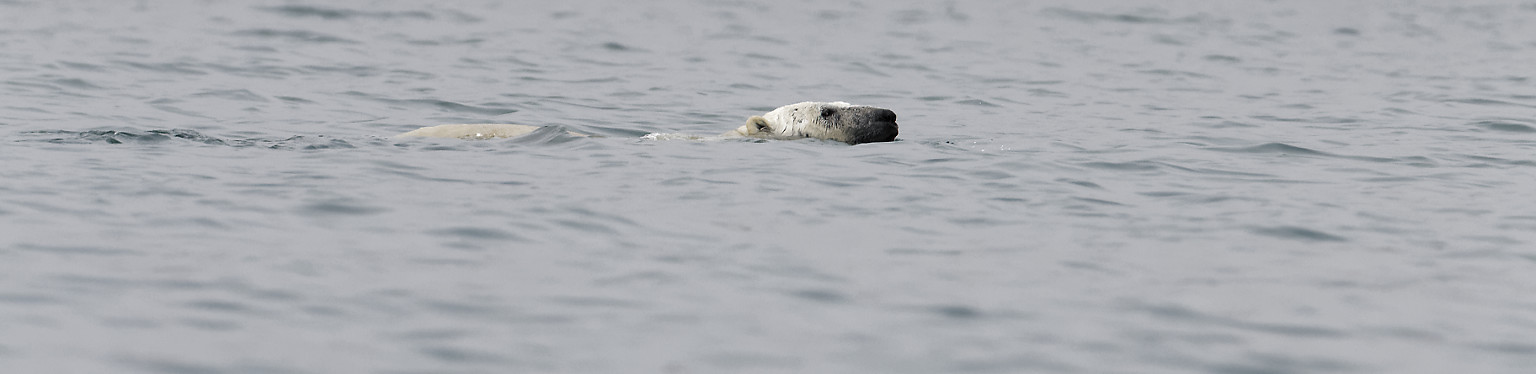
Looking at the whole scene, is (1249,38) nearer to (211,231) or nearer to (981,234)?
(981,234)

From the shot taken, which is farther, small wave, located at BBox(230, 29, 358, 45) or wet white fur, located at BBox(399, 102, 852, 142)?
small wave, located at BBox(230, 29, 358, 45)

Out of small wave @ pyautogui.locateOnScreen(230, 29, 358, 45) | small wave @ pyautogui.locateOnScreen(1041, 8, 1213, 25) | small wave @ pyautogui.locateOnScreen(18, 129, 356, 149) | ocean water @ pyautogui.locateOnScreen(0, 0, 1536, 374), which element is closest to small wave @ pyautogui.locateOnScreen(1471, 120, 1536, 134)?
ocean water @ pyautogui.locateOnScreen(0, 0, 1536, 374)

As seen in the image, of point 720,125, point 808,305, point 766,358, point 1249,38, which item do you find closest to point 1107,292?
point 808,305

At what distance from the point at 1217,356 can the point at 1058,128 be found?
32.6 feet

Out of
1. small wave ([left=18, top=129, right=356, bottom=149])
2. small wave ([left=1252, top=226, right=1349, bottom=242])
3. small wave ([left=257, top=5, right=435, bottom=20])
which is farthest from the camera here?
A: small wave ([left=257, top=5, right=435, bottom=20])

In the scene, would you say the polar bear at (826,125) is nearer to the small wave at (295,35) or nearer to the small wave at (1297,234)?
the small wave at (1297,234)

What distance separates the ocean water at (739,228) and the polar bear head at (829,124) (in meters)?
0.29

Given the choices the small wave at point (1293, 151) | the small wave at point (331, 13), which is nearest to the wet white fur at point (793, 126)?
the small wave at point (1293, 151)

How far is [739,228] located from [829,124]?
503 cm

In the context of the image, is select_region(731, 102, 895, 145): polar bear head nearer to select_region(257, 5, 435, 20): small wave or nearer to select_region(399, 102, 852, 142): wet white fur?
select_region(399, 102, 852, 142): wet white fur

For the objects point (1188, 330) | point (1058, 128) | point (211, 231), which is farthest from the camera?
point (1058, 128)

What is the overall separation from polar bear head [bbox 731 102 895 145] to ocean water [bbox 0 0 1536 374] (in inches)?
11.2

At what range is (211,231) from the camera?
8008 mm

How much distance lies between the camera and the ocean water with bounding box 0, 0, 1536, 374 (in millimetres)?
6012
